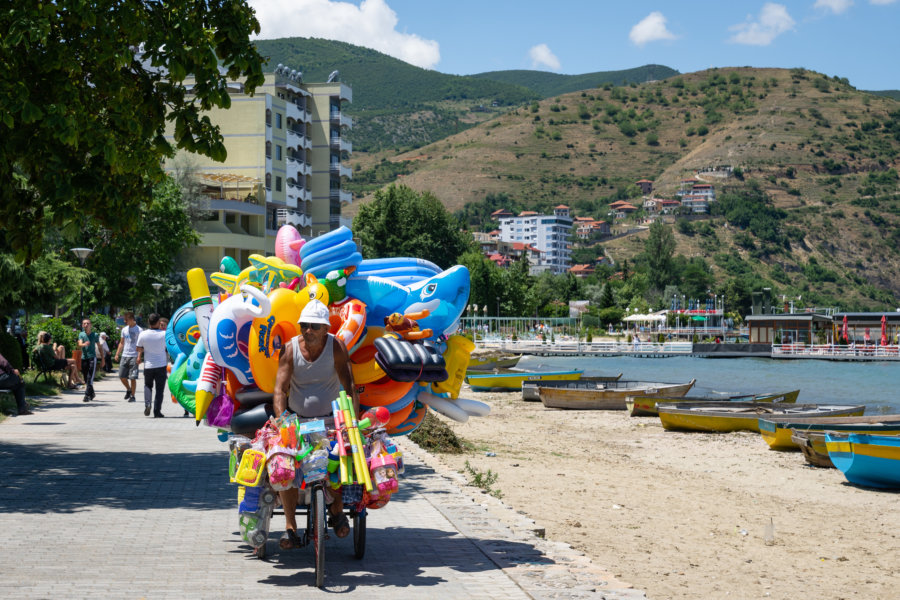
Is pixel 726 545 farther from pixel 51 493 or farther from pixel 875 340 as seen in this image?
pixel 875 340

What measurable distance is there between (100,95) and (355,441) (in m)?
6.73

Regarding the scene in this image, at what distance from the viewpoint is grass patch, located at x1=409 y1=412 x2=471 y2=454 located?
17.4 meters

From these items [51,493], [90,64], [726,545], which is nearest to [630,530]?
[726,545]

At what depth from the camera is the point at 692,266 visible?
17150cm

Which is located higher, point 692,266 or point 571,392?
point 692,266

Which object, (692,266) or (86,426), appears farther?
(692,266)

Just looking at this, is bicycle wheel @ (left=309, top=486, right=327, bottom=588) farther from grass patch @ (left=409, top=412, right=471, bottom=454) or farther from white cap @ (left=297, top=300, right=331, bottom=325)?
grass patch @ (left=409, top=412, right=471, bottom=454)

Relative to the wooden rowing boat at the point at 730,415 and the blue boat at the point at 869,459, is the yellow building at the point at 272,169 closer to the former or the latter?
the wooden rowing boat at the point at 730,415

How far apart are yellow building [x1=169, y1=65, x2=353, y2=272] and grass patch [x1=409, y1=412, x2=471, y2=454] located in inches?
1944

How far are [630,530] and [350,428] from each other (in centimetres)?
576

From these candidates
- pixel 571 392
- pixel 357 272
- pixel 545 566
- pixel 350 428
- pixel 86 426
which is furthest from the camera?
pixel 571 392

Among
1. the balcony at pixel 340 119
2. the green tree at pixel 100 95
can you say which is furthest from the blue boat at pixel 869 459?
the balcony at pixel 340 119

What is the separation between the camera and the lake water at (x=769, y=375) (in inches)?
1784

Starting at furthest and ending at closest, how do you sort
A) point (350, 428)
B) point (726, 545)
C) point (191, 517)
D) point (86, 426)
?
point (86, 426) → point (726, 545) → point (191, 517) → point (350, 428)
